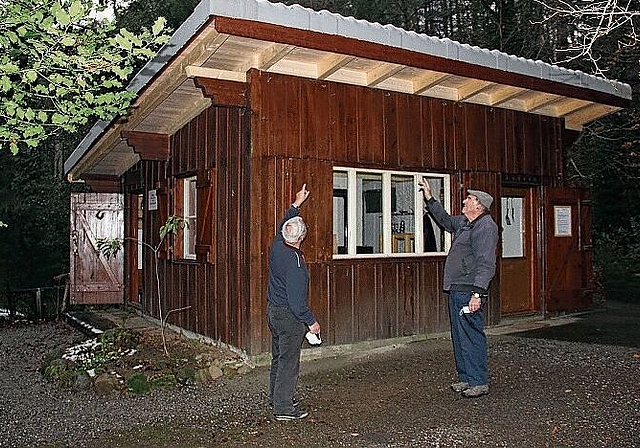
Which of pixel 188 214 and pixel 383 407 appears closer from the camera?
pixel 383 407

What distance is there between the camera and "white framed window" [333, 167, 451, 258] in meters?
7.43

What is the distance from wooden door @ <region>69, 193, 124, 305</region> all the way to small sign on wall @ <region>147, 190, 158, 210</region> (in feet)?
5.02

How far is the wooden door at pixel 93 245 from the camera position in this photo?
1134cm

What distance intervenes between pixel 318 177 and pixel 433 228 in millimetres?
1852

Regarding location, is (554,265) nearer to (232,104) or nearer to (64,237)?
(232,104)

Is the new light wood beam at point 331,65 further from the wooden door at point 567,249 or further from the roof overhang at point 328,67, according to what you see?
the wooden door at point 567,249

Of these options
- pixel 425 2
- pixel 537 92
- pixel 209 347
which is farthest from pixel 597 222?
pixel 209 347

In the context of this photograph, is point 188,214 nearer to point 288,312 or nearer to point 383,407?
point 288,312

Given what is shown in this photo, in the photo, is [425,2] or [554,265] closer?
[554,265]

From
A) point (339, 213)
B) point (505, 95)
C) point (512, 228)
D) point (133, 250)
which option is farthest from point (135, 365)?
point (512, 228)

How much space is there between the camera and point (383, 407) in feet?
17.1

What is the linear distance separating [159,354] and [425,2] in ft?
43.7

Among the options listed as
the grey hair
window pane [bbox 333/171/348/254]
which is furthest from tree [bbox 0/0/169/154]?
window pane [bbox 333/171/348/254]

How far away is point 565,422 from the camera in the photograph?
472 centimetres
